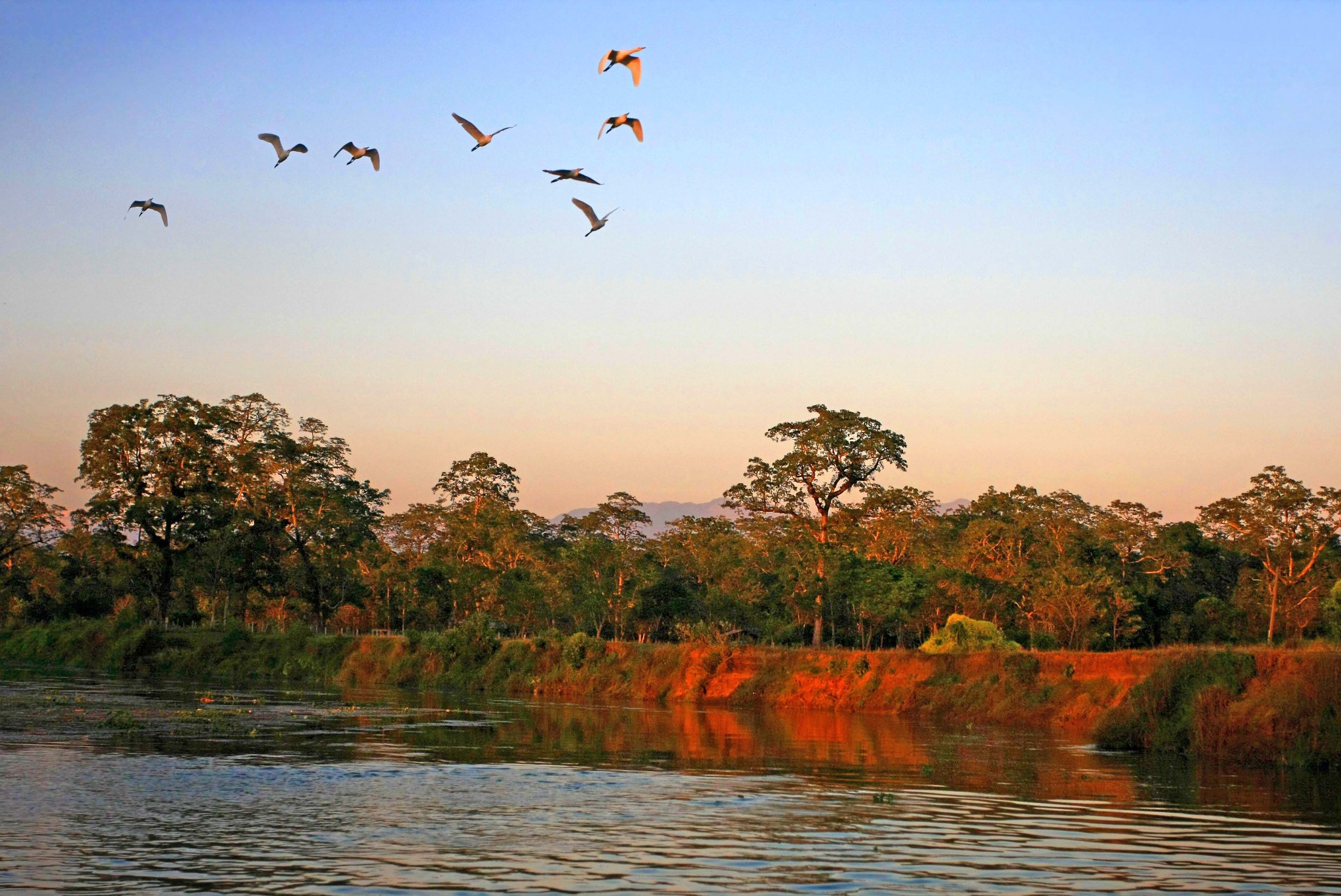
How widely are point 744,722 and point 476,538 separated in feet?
140

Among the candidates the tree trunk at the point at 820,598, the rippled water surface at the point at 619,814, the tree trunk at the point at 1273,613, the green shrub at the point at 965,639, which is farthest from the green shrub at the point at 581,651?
the tree trunk at the point at 1273,613

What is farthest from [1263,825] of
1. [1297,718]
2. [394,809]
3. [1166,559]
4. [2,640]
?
[2,640]

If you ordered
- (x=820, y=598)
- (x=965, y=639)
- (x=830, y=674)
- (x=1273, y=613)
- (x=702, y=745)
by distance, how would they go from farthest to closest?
(x=1273, y=613), (x=820, y=598), (x=965, y=639), (x=830, y=674), (x=702, y=745)

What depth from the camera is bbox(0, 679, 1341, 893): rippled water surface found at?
12891 millimetres

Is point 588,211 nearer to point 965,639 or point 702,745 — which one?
point 702,745

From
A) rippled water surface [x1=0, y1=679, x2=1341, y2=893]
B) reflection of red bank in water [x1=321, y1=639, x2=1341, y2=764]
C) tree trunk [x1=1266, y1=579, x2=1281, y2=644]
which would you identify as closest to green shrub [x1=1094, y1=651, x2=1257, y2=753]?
reflection of red bank in water [x1=321, y1=639, x2=1341, y2=764]

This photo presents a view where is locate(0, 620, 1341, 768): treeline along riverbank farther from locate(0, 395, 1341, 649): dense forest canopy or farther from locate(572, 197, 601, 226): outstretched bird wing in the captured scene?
locate(572, 197, 601, 226): outstretched bird wing

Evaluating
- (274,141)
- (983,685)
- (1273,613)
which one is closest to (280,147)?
(274,141)

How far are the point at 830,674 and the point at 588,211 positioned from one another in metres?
27.1

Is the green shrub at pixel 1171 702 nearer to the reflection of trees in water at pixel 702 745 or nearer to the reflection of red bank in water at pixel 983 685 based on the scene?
the reflection of red bank in water at pixel 983 685

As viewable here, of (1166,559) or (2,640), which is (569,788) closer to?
(1166,559)

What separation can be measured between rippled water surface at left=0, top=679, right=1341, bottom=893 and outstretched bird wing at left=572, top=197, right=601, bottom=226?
8861 millimetres

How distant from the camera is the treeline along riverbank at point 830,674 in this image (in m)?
27.2

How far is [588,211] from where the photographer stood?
64.9 ft
